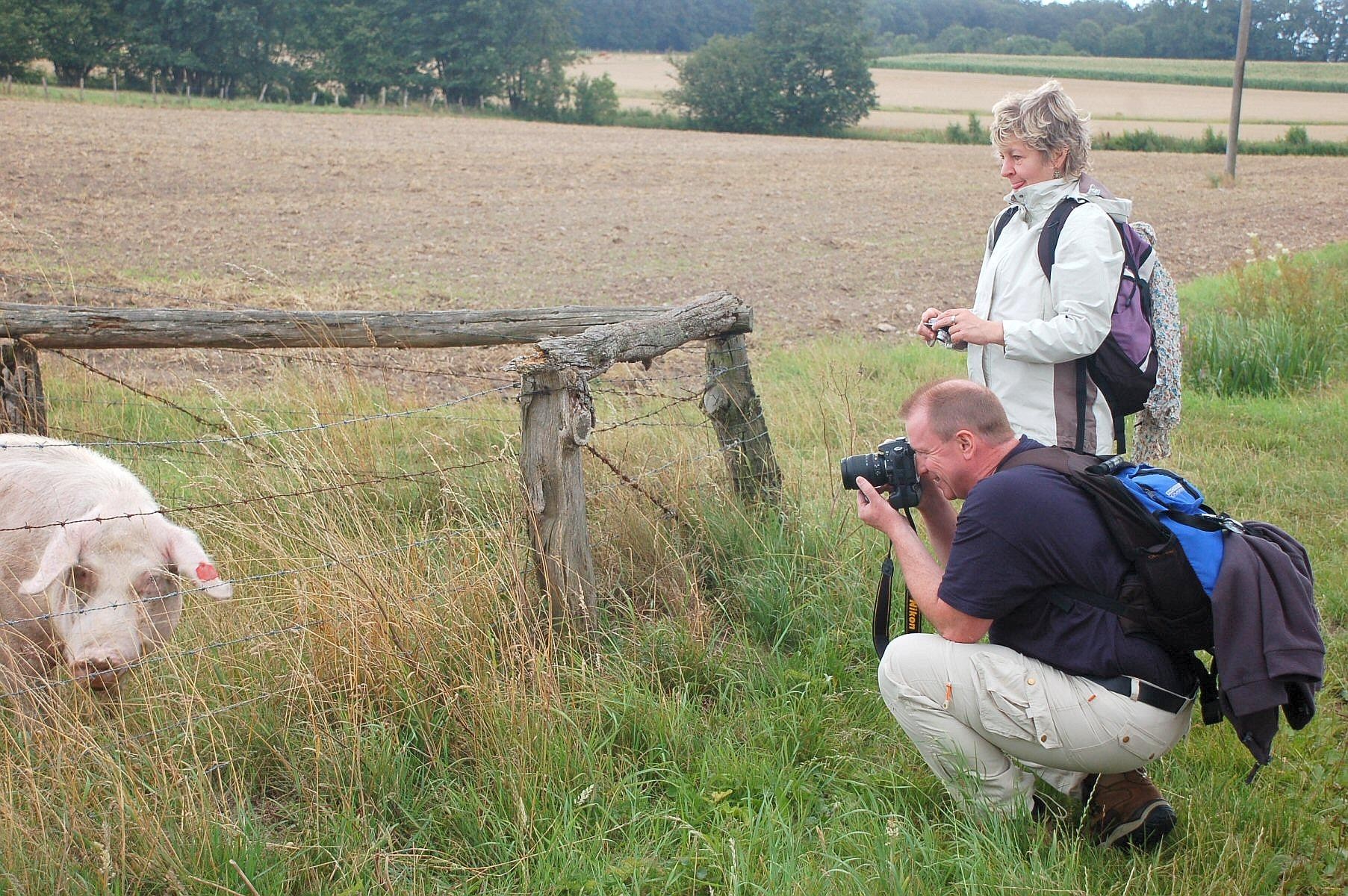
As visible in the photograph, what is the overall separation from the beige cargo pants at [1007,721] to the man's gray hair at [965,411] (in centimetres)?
64

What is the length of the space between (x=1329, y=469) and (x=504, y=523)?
537 cm

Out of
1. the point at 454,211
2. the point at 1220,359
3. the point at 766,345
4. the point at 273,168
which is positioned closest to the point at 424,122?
the point at 273,168

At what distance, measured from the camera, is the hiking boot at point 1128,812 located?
2.99 m

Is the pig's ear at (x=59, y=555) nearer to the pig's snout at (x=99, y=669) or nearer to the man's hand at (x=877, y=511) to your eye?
the pig's snout at (x=99, y=669)

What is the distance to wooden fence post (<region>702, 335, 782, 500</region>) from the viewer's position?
205 inches

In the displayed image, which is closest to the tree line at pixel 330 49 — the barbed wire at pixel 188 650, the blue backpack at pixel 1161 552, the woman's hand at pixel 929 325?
the barbed wire at pixel 188 650

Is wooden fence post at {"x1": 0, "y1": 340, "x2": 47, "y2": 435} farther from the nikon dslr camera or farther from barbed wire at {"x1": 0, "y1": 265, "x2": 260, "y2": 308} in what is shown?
barbed wire at {"x1": 0, "y1": 265, "x2": 260, "y2": 308}

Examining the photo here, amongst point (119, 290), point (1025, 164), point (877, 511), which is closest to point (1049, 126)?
point (1025, 164)

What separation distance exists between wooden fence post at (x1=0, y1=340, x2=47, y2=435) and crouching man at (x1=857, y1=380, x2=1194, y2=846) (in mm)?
4534

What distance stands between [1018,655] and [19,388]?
5068 millimetres

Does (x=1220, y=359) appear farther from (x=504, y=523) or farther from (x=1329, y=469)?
(x=504, y=523)

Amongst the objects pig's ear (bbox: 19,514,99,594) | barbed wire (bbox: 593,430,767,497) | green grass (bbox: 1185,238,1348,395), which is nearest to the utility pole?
green grass (bbox: 1185,238,1348,395)

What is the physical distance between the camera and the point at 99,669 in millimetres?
3490

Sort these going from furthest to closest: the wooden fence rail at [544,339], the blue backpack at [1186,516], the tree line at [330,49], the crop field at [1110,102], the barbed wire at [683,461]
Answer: the crop field at [1110,102]
the tree line at [330,49]
the barbed wire at [683,461]
the wooden fence rail at [544,339]
the blue backpack at [1186,516]
